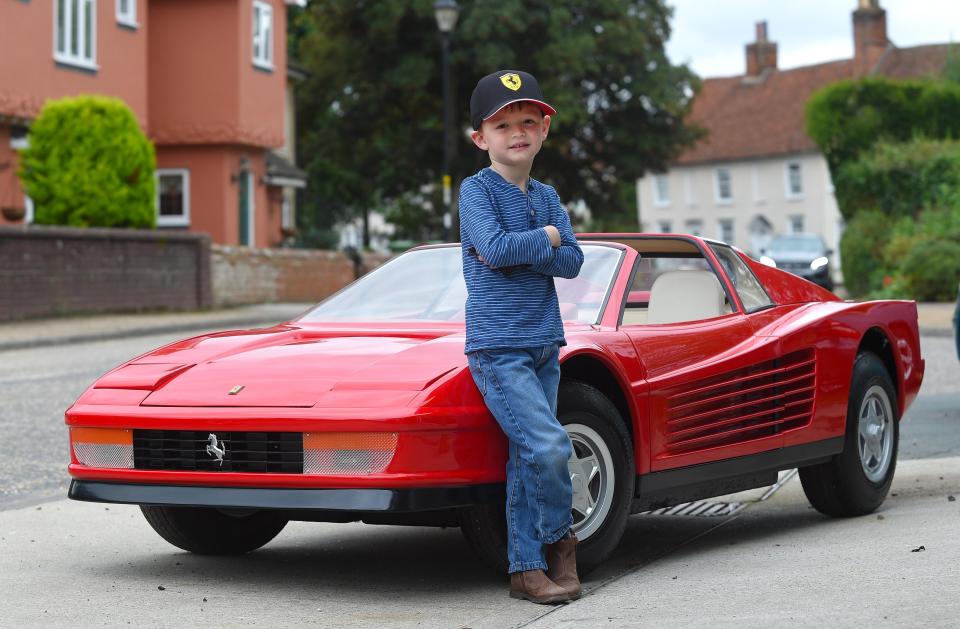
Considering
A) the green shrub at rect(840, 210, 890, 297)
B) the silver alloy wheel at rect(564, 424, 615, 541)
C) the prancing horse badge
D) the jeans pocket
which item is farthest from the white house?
the prancing horse badge

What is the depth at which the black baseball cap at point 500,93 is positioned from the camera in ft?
18.2

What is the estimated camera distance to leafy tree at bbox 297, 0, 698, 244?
44.9 metres

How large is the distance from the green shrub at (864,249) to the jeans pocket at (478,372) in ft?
105

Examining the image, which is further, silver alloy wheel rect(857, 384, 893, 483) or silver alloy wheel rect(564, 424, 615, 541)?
silver alloy wheel rect(857, 384, 893, 483)

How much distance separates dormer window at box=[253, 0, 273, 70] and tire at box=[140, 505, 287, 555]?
1232 inches

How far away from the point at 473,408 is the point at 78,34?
28190 mm

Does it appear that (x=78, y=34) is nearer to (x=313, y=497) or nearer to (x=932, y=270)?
(x=932, y=270)

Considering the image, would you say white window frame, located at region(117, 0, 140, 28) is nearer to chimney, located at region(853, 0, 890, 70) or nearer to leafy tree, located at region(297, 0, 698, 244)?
leafy tree, located at region(297, 0, 698, 244)

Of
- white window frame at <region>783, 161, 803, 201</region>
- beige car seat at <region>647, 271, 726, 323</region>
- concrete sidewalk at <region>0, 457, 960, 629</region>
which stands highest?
white window frame at <region>783, 161, 803, 201</region>

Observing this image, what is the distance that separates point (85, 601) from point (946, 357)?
14.3 metres

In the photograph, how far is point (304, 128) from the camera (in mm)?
58781

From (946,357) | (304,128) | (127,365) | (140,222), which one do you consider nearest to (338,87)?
(304,128)

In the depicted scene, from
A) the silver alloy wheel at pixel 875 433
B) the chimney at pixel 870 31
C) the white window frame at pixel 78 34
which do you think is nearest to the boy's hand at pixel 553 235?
the silver alloy wheel at pixel 875 433

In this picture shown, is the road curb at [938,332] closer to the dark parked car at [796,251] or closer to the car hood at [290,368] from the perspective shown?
the car hood at [290,368]
